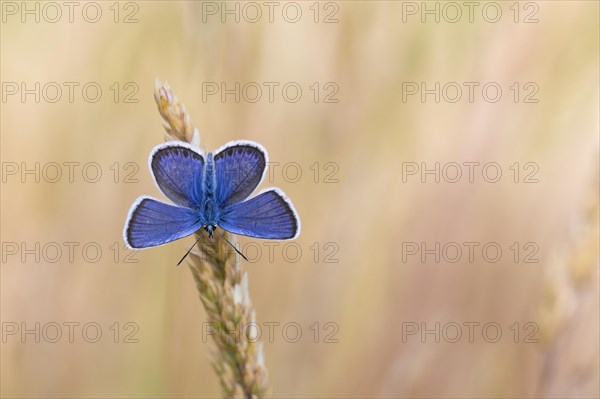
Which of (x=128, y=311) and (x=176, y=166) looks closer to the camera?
(x=176, y=166)

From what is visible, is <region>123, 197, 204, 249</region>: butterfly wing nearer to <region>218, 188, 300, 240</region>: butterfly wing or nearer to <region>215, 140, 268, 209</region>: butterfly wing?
<region>218, 188, 300, 240</region>: butterfly wing

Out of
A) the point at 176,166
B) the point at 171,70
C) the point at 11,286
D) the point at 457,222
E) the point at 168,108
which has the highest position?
the point at 171,70

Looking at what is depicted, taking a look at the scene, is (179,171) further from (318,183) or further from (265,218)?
(318,183)

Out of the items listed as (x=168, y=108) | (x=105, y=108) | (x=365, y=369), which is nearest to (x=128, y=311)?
(x=105, y=108)

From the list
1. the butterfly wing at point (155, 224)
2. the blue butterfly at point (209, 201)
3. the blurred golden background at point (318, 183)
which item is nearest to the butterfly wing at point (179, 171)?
the blue butterfly at point (209, 201)

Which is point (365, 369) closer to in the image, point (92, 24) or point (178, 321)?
point (178, 321)

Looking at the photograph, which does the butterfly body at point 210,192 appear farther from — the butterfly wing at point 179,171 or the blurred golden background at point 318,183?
the blurred golden background at point 318,183

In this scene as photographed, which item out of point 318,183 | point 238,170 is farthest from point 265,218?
point 318,183
